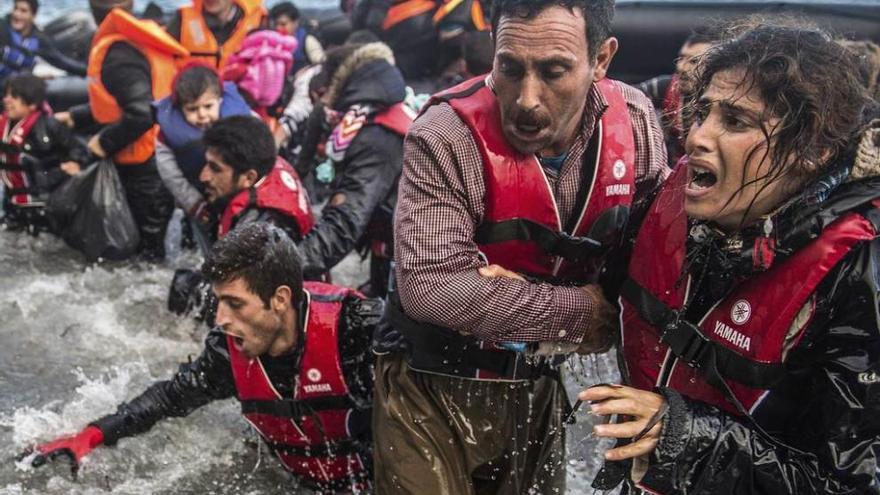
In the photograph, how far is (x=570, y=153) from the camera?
219cm

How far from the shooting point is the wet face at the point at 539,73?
199 centimetres

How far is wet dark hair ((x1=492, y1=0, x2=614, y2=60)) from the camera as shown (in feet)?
6.54

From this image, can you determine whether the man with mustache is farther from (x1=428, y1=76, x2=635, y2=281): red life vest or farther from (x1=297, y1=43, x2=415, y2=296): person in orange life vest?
(x1=297, y1=43, x2=415, y2=296): person in orange life vest

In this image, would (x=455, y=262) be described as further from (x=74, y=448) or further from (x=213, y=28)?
(x=213, y=28)

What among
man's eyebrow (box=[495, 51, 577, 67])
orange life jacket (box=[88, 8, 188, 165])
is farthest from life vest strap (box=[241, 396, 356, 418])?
orange life jacket (box=[88, 8, 188, 165])

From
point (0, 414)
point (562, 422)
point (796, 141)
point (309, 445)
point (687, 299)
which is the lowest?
point (0, 414)

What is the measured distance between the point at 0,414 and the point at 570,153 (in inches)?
125

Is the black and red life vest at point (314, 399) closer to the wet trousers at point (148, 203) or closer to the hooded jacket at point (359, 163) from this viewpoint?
the hooded jacket at point (359, 163)

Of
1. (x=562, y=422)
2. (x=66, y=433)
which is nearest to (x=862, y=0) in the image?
(x=562, y=422)

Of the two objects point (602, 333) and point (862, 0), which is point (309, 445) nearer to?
point (602, 333)

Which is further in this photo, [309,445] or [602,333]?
[309,445]

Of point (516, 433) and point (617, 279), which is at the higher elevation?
point (617, 279)

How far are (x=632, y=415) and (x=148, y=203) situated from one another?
4792 mm

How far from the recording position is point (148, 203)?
231 inches
